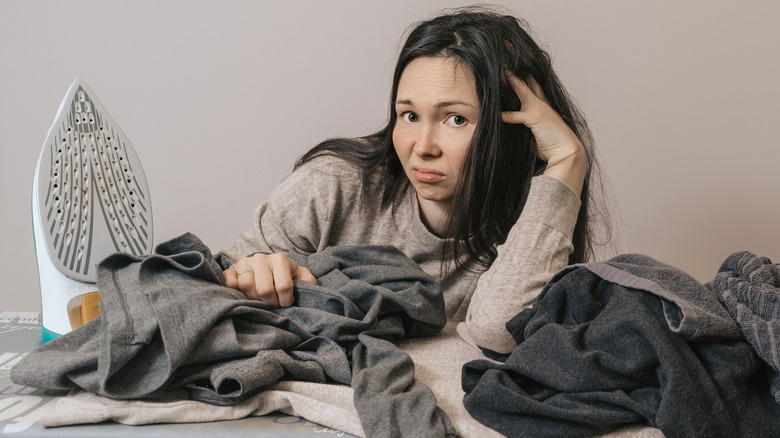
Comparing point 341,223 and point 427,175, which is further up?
point 427,175

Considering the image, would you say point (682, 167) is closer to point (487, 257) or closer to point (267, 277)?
point (487, 257)

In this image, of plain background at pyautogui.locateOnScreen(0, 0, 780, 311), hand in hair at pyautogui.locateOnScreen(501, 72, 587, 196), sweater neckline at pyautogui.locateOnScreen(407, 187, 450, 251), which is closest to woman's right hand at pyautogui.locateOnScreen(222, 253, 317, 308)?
sweater neckline at pyautogui.locateOnScreen(407, 187, 450, 251)

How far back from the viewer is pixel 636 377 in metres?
0.66

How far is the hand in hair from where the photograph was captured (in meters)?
1.04

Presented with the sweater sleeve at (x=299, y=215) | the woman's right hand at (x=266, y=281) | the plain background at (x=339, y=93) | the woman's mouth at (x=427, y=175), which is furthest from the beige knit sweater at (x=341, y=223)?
the plain background at (x=339, y=93)

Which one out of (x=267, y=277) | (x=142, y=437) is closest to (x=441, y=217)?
(x=267, y=277)

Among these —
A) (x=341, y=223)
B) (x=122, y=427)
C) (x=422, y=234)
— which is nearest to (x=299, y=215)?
(x=341, y=223)

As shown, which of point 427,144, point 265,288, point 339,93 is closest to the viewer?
point 265,288

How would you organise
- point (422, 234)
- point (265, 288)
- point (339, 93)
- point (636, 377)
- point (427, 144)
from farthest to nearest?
point (339, 93), point (422, 234), point (427, 144), point (265, 288), point (636, 377)

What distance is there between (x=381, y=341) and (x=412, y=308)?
0.09 meters

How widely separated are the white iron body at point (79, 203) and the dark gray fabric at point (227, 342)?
0.33 ft

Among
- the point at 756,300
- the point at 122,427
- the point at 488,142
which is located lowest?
the point at 122,427

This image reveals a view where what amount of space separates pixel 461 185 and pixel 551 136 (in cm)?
16

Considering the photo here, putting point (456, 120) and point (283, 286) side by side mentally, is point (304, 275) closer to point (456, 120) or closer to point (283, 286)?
point (283, 286)
